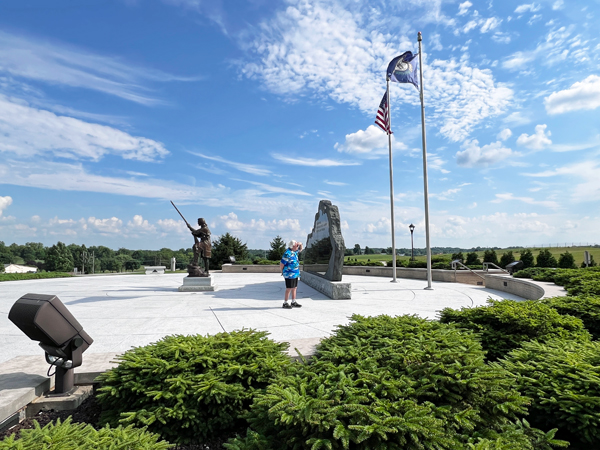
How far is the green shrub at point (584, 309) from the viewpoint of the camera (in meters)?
5.29

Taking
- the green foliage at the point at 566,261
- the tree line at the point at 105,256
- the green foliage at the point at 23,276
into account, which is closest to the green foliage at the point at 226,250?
the tree line at the point at 105,256

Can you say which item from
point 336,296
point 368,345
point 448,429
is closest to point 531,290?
point 336,296

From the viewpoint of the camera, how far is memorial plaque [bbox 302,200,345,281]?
11641 millimetres

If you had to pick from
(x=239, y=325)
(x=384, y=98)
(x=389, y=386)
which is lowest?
(x=239, y=325)

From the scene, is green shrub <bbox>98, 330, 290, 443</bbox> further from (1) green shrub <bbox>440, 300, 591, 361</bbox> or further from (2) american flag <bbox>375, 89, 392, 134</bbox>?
(2) american flag <bbox>375, 89, 392, 134</bbox>

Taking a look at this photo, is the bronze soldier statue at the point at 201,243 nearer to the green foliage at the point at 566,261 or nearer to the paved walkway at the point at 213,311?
the paved walkway at the point at 213,311

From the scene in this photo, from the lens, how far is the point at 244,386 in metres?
3.24

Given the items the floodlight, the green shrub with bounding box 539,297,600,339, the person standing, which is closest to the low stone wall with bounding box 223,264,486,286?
the person standing

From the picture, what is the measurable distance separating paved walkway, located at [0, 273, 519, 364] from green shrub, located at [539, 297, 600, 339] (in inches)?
114

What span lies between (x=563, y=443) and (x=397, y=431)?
117 cm

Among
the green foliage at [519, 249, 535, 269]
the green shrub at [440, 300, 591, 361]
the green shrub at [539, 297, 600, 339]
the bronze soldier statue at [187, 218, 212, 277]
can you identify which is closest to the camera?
the green shrub at [440, 300, 591, 361]

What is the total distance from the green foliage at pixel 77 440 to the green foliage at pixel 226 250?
34.7 metres

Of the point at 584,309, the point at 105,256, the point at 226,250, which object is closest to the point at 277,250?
the point at 226,250

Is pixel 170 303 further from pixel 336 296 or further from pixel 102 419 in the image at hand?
pixel 102 419
